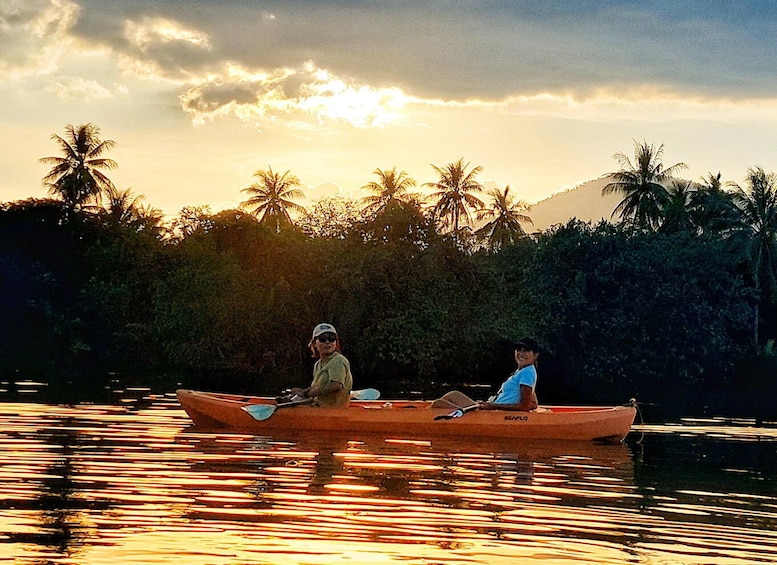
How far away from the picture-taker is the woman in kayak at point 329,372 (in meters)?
16.0

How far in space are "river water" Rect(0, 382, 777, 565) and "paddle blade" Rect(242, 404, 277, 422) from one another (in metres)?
0.55

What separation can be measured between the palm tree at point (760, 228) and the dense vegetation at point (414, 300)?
3.5 inches

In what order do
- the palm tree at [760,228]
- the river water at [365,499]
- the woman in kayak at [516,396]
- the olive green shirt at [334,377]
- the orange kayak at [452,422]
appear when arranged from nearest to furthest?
the river water at [365,499] < the woman in kayak at [516,396] < the olive green shirt at [334,377] < the orange kayak at [452,422] < the palm tree at [760,228]

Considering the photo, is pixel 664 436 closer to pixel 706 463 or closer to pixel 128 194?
pixel 706 463

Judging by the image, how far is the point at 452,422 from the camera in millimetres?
16688

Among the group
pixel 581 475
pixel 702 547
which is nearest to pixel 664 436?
pixel 581 475

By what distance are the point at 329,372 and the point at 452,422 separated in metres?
1.84

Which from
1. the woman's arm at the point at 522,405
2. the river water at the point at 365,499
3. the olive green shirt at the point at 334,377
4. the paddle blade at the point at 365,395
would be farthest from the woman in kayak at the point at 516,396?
the paddle blade at the point at 365,395

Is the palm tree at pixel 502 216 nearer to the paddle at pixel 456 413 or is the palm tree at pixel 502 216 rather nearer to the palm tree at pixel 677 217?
the palm tree at pixel 677 217

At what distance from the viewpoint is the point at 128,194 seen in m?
63.7

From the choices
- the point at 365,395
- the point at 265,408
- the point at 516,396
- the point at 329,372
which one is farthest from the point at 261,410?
the point at 516,396

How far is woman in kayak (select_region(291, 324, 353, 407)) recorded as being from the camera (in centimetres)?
1605

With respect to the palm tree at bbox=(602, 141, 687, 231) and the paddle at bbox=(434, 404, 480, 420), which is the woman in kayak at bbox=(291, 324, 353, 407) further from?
the palm tree at bbox=(602, 141, 687, 231)

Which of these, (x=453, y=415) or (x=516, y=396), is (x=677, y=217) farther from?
(x=453, y=415)
